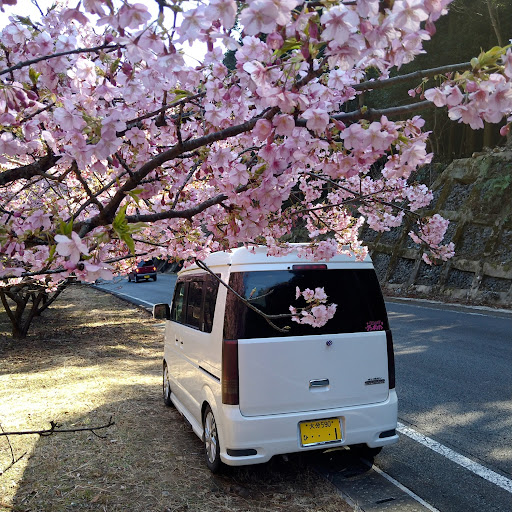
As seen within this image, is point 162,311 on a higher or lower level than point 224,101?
lower

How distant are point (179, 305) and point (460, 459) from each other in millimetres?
3308

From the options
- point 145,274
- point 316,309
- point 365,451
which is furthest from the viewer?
point 145,274

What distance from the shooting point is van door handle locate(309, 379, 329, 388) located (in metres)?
3.88

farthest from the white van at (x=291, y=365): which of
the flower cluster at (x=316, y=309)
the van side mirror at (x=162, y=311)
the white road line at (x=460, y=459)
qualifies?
the van side mirror at (x=162, y=311)

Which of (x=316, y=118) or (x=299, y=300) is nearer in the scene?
(x=316, y=118)

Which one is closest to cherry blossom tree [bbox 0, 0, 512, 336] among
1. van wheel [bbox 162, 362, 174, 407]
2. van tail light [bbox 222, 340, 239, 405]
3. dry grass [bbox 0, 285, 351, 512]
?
van tail light [bbox 222, 340, 239, 405]

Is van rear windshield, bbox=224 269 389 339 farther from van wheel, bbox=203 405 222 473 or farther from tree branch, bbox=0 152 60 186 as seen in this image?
tree branch, bbox=0 152 60 186

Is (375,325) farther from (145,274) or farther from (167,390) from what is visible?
(145,274)

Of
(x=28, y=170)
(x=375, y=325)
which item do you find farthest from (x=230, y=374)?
(x=28, y=170)

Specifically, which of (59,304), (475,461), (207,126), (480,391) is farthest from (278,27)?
(59,304)

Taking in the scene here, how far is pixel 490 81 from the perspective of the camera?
1723mm

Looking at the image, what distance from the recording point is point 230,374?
377cm

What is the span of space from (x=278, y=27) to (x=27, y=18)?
4.66ft

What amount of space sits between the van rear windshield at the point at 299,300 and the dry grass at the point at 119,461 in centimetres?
124
